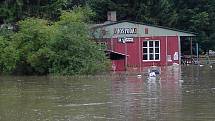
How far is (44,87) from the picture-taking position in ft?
105

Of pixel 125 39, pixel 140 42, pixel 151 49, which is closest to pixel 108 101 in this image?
pixel 125 39

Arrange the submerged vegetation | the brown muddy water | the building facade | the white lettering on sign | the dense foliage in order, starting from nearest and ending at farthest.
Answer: the brown muddy water, the dense foliage, the submerged vegetation, the building facade, the white lettering on sign

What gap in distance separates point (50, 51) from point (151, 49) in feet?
58.1

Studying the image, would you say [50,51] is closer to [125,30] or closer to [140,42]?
[125,30]

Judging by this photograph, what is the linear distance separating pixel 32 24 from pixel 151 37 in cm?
1646

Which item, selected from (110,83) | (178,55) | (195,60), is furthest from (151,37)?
(110,83)

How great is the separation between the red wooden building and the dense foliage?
420 inches

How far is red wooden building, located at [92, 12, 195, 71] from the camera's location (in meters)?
56.3

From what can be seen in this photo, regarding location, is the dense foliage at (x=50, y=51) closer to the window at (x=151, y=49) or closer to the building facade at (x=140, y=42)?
the building facade at (x=140, y=42)

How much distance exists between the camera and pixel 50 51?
138 feet

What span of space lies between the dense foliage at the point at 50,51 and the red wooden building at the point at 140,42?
35.0 ft

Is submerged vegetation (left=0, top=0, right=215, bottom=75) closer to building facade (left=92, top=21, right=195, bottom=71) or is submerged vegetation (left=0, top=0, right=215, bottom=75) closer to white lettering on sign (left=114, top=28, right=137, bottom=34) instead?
building facade (left=92, top=21, right=195, bottom=71)

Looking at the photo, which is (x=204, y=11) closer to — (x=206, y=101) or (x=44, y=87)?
(x=44, y=87)

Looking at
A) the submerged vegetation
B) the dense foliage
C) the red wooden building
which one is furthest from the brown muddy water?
the red wooden building
